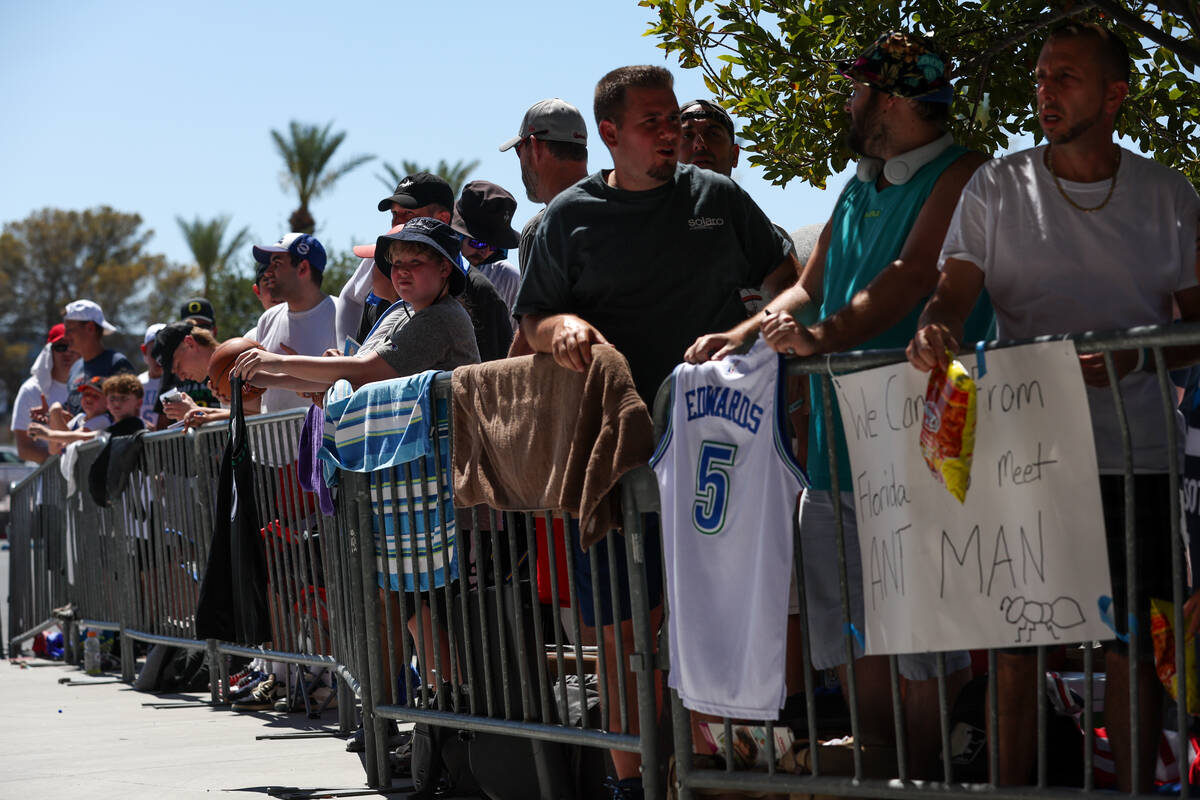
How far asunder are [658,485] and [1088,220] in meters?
1.46

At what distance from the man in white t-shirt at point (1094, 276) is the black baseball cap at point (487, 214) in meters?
3.62

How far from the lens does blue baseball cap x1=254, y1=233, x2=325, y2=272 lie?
352 inches

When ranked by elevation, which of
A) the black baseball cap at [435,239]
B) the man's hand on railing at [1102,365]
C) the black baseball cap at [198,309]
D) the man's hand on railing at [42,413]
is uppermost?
the black baseball cap at [198,309]

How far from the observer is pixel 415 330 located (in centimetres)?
612

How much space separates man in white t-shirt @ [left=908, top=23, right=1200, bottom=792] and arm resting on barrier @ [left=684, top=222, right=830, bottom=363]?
59 cm

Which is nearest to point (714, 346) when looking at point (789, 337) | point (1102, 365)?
point (789, 337)

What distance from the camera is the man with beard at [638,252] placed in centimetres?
495

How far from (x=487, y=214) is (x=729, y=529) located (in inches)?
139

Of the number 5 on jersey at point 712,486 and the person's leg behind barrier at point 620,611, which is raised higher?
the number 5 on jersey at point 712,486

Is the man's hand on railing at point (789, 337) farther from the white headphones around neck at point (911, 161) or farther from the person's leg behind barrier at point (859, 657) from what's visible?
the white headphones around neck at point (911, 161)

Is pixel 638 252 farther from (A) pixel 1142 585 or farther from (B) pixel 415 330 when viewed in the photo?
(A) pixel 1142 585

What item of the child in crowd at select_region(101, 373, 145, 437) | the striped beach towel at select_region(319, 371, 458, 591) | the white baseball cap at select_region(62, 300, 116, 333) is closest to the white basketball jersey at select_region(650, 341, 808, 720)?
the striped beach towel at select_region(319, 371, 458, 591)

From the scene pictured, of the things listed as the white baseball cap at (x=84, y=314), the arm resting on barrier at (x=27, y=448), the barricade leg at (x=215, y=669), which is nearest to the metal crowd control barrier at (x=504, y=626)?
the barricade leg at (x=215, y=669)

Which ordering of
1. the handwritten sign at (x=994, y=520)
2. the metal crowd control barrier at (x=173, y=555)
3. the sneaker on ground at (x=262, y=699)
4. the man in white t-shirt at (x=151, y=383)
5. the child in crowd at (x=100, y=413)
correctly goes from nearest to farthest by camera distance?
1. the handwritten sign at (x=994, y=520)
2. the metal crowd control barrier at (x=173, y=555)
3. the sneaker on ground at (x=262, y=699)
4. the child in crowd at (x=100, y=413)
5. the man in white t-shirt at (x=151, y=383)
